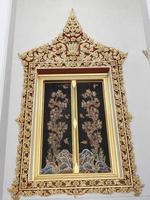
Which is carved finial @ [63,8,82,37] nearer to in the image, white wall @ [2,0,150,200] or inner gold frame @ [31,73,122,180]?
white wall @ [2,0,150,200]

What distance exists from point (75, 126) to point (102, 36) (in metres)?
1.15

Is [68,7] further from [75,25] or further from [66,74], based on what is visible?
[66,74]

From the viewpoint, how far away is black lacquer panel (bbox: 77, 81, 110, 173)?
321 cm

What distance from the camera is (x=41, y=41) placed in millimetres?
3859

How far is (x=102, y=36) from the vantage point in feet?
12.7

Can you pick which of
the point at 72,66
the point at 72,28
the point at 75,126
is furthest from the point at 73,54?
the point at 75,126

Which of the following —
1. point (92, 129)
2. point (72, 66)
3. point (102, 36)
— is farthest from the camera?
point (102, 36)

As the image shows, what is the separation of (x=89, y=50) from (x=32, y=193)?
1.68m

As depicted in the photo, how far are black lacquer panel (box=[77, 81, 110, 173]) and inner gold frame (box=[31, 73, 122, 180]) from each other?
0.14ft

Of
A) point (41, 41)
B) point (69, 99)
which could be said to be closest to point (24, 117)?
point (69, 99)

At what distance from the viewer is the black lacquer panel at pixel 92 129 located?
3215mm

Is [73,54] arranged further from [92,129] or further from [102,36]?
[92,129]

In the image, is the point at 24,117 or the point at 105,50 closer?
the point at 24,117

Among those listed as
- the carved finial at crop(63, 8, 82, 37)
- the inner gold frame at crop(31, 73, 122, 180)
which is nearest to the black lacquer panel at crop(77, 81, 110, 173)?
the inner gold frame at crop(31, 73, 122, 180)
